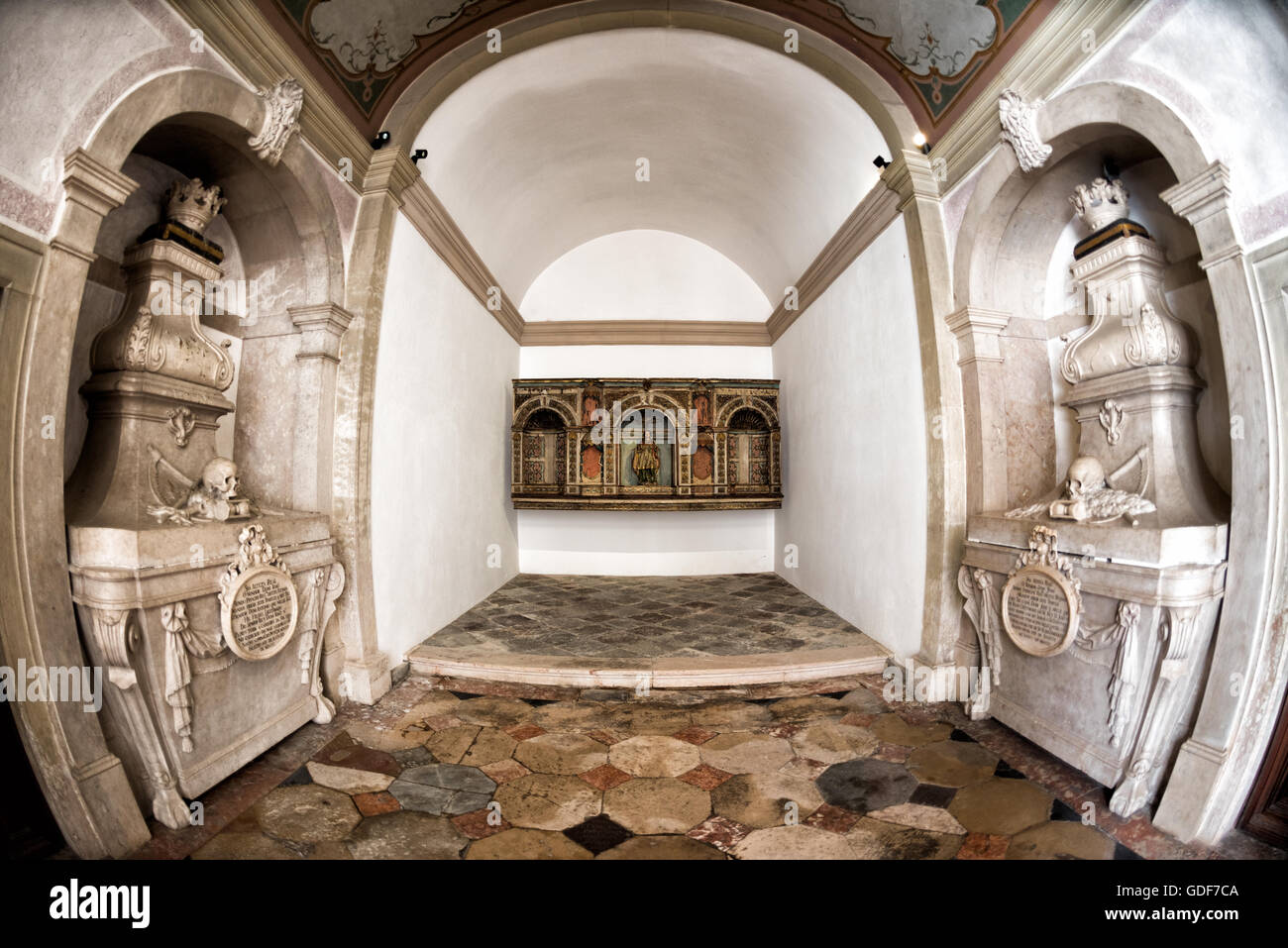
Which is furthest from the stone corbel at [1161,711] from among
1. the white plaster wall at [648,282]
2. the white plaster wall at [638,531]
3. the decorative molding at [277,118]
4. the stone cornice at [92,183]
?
the white plaster wall at [648,282]

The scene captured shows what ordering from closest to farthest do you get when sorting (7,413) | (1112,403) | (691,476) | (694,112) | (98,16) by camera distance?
1. (7,413)
2. (98,16)
3. (1112,403)
4. (694,112)
5. (691,476)

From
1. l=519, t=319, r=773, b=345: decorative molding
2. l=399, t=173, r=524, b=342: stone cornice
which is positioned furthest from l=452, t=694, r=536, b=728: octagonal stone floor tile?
l=519, t=319, r=773, b=345: decorative molding

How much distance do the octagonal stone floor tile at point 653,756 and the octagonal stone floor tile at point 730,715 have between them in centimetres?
29

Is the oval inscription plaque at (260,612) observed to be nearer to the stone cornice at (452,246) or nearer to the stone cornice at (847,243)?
the stone cornice at (452,246)

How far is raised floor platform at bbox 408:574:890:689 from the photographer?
353cm

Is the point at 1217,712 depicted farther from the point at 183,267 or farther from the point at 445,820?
the point at 183,267

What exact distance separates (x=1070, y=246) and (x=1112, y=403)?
1.20 metres

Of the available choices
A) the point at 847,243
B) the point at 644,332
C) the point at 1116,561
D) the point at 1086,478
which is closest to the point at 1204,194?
the point at 1086,478

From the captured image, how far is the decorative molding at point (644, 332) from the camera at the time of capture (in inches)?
284

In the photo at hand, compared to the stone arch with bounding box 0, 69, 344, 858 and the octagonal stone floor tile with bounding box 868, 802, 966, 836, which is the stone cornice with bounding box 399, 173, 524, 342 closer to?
the stone arch with bounding box 0, 69, 344, 858

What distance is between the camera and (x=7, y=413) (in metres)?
1.81

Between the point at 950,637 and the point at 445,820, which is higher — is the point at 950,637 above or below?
above

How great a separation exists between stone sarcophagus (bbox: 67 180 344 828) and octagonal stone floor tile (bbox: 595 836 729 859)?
1.68m

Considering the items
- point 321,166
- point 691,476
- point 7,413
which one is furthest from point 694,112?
point 7,413
